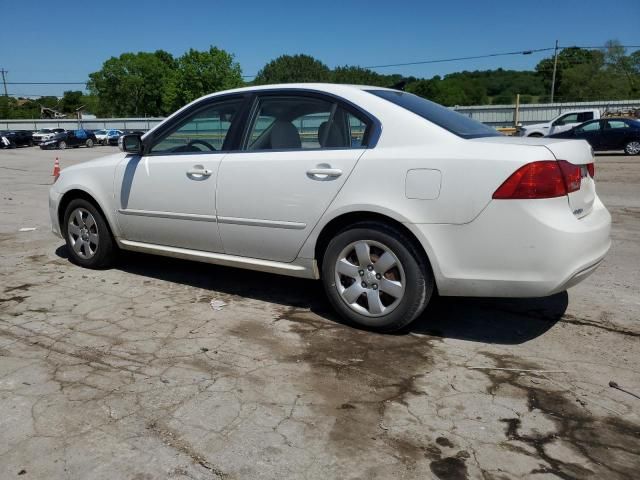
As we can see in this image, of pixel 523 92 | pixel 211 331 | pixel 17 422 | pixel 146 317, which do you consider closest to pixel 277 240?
pixel 211 331

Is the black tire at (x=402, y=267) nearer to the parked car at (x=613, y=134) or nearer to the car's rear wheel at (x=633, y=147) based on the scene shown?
the parked car at (x=613, y=134)

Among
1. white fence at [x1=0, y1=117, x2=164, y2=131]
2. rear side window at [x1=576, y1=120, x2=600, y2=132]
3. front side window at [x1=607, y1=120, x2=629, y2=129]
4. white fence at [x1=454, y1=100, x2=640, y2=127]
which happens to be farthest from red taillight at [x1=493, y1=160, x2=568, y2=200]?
white fence at [x1=0, y1=117, x2=164, y2=131]

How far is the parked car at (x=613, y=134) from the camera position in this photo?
1972cm

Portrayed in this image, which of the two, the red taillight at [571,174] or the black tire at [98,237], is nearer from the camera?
the red taillight at [571,174]

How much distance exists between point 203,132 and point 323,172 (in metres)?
1.34

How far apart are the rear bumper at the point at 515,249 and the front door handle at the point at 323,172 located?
67 cm

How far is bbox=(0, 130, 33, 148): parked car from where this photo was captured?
3969cm

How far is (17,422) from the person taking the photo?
272 centimetres

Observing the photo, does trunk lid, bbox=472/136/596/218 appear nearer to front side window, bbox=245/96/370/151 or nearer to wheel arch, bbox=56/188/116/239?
front side window, bbox=245/96/370/151

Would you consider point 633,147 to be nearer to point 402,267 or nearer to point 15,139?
Result: point 402,267

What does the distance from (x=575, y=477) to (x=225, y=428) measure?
1.54 metres

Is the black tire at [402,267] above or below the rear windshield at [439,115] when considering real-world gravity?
below

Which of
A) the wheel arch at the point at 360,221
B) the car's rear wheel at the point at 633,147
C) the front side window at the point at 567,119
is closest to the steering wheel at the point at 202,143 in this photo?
the wheel arch at the point at 360,221

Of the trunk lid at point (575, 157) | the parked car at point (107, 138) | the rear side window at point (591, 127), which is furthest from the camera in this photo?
the parked car at point (107, 138)
